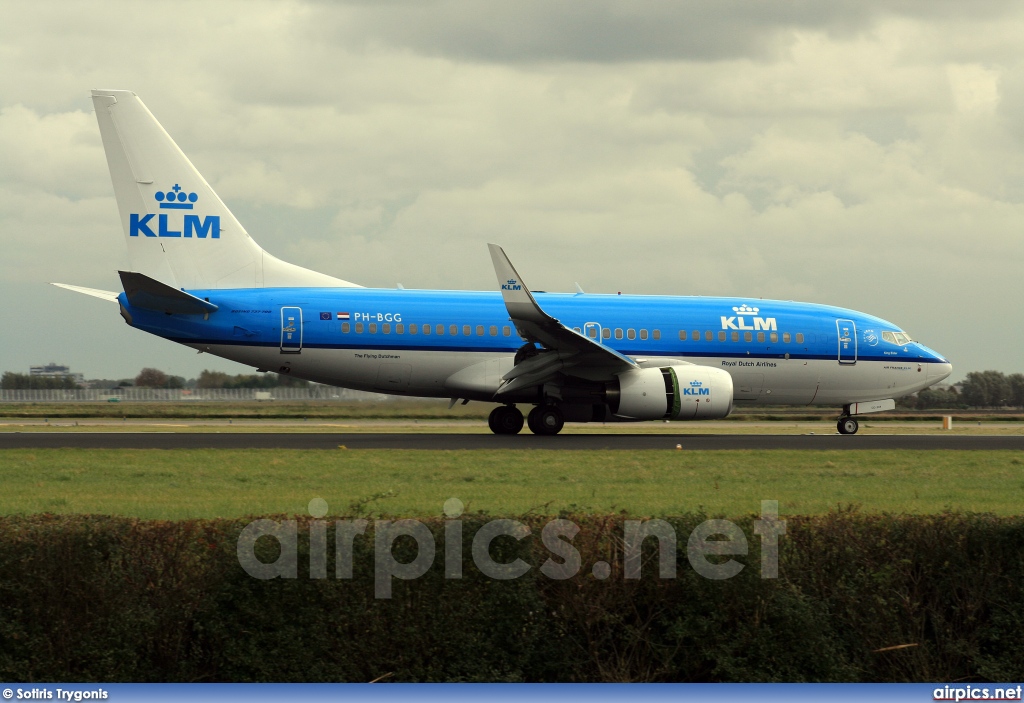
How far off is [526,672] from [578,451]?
610 inches

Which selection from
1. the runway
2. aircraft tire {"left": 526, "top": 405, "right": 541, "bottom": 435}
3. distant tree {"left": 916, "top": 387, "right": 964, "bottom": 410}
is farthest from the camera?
distant tree {"left": 916, "top": 387, "right": 964, "bottom": 410}

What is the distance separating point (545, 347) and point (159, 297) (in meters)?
10.2

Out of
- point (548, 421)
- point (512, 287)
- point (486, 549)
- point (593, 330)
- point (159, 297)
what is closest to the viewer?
point (486, 549)

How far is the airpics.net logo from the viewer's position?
326 inches

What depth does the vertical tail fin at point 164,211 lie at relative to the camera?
3058cm

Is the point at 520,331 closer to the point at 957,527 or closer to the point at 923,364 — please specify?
the point at 923,364

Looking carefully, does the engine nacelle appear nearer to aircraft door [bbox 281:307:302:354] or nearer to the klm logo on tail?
aircraft door [bbox 281:307:302:354]

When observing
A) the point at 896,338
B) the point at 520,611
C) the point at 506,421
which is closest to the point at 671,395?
the point at 506,421

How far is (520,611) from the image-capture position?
838 cm

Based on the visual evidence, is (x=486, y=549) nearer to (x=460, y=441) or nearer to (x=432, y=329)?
(x=460, y=441)

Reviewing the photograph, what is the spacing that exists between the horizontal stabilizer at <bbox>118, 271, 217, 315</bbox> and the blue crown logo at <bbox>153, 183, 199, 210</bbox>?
259cm

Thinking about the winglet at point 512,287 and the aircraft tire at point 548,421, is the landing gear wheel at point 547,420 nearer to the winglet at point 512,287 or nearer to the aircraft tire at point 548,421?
the aircraft tire at point 548,421

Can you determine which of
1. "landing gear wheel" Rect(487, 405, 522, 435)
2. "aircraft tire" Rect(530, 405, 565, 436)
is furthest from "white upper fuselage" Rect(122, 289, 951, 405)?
"aircraft tire" Rect(530, 405, 565, 436)

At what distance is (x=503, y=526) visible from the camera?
8492mm
